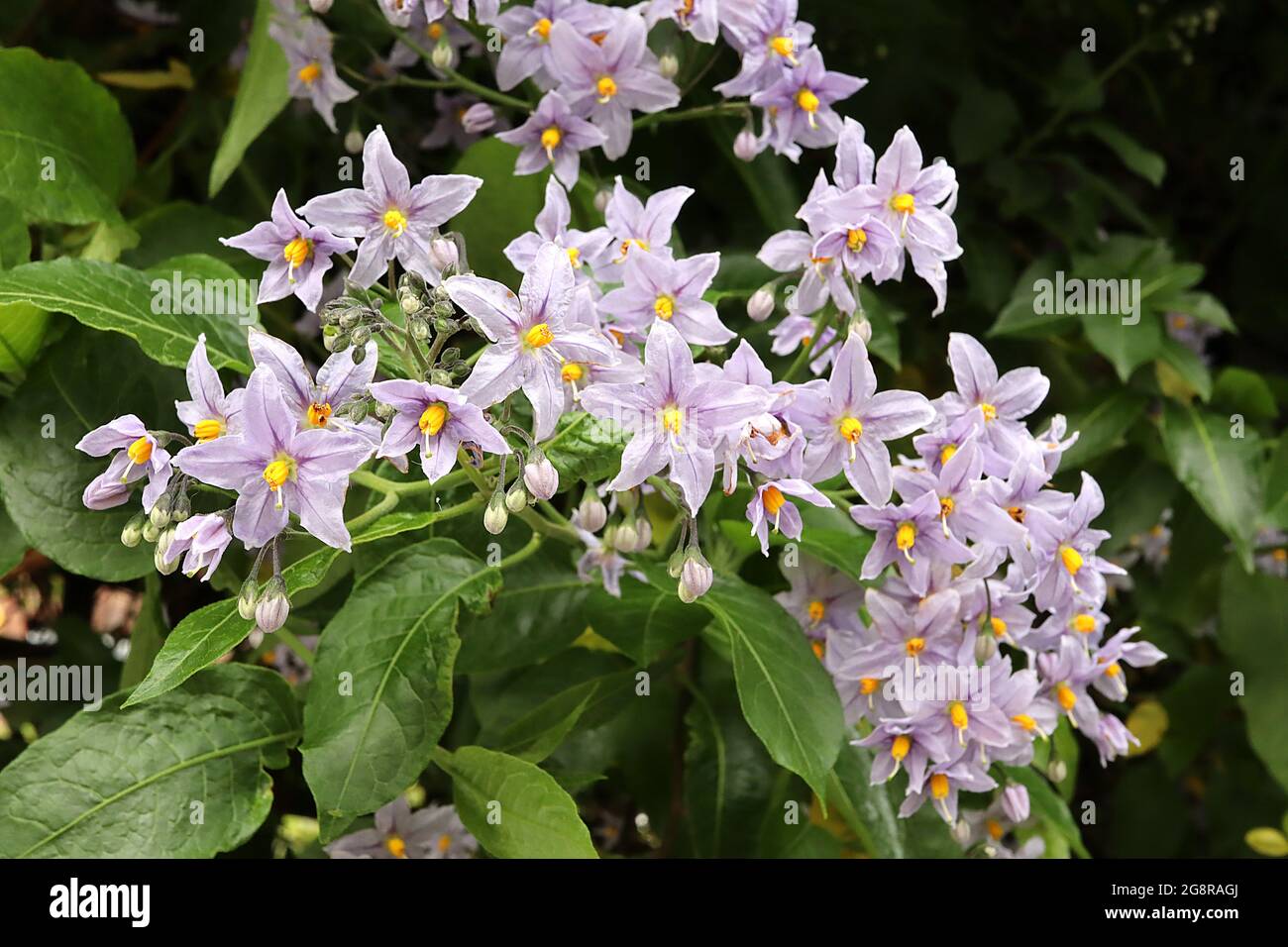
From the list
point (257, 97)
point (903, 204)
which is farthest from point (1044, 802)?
point (257, 97)

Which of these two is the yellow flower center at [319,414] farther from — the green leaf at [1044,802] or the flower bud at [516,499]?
the green leaf at [1044,802]

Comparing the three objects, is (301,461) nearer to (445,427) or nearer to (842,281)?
(445,427)

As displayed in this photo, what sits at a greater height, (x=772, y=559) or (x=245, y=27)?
(x=245, y=27)

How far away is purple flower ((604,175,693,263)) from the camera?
0.96 metres

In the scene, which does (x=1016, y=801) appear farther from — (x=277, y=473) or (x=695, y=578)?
(x=277, y=473)

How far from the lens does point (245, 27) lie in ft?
4.59

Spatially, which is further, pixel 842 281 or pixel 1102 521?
pixel 1102 521

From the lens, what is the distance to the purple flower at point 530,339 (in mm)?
747

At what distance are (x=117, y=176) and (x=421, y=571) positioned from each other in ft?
1.90

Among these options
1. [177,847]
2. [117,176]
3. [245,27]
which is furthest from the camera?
[245,27]

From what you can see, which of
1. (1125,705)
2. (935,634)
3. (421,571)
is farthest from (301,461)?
(1125,705)

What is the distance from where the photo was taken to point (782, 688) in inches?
36.8

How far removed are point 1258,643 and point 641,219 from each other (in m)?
0.99

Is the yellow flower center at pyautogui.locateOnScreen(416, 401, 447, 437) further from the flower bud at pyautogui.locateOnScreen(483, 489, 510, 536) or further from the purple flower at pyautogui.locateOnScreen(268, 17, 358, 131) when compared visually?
the purple flower at pyautogui.locateOnScreen(268, 17, 358, 131)
